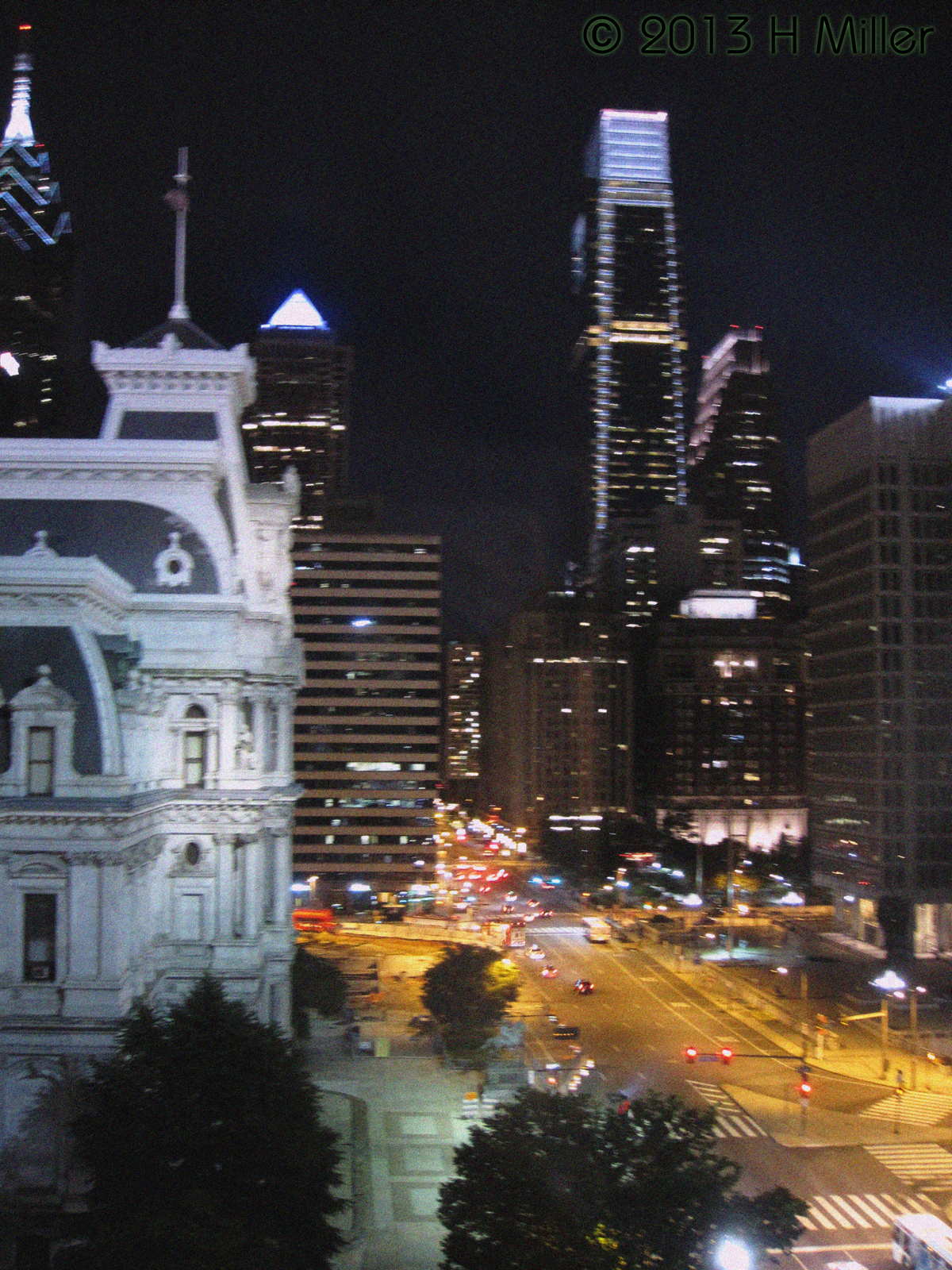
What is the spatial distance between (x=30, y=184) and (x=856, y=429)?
13965 cm

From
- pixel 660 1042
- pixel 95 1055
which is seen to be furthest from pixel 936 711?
pixel 95 1055

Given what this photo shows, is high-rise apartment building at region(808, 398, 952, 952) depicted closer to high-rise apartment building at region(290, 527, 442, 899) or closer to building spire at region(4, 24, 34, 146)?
high-rise apartment building at region(290, 527, 442, 899)

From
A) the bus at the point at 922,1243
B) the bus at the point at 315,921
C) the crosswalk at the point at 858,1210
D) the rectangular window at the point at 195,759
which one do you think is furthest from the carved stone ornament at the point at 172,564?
the bus at the point at 315,921

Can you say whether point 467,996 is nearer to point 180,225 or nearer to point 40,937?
point 40,937

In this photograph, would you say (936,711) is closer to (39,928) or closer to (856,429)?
(856,429)

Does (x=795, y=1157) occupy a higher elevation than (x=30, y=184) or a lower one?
lower

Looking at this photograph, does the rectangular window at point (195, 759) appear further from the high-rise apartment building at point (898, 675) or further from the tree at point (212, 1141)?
the high-rise apartment building at point (898, 675)

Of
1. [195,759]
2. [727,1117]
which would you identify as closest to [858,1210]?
[727,1117]

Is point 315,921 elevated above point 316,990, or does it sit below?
below

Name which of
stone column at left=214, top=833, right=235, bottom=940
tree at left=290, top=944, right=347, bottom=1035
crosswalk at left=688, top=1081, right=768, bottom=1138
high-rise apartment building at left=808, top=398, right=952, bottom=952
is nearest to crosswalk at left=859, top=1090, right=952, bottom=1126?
crosswalk at left=688, top=1081, right=768, bottom=1138

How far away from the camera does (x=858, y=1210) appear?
42500 millimetres

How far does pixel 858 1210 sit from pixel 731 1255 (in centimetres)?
1651

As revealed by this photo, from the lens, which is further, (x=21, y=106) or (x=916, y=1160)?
(x=21, y=106)

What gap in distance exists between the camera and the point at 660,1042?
6769 centimetres
